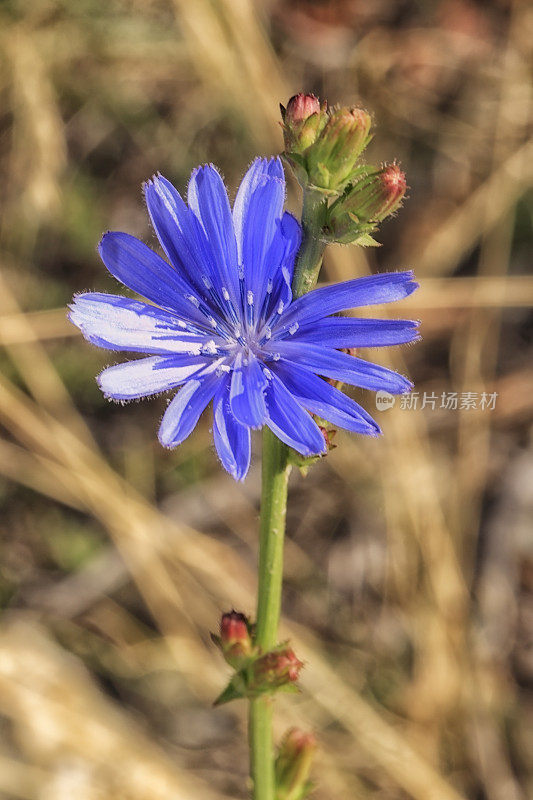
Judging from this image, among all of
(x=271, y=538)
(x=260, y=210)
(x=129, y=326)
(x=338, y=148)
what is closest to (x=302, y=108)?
(x=338, y=148)

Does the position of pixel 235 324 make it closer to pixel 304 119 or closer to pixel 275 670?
pixel 304 119

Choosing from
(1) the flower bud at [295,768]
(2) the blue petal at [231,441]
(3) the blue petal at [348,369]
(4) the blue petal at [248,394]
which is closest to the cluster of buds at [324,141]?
(3) the blue petal at [348,369]

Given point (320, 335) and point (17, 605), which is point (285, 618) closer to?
point (17, 605)

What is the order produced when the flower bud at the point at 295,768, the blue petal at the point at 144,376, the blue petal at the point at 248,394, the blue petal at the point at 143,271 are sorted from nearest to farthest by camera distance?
the blue petal at the point at 248,394
the blue petal at the point at 144,376
the blue petal at the point at 143,271
the flower bud at the point at 295,768

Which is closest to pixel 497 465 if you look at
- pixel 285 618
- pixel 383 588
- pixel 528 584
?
pixel 528 584

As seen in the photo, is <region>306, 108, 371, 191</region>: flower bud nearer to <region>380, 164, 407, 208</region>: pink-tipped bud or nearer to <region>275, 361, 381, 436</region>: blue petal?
<region>380, 164, 407, 208</region>: pink-tipped bud

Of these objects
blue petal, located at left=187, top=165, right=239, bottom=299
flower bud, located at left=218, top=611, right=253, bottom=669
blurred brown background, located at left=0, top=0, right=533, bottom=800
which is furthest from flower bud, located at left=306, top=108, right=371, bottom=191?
blurred brown background, located at left=0, top=0, right=533, bottom=800

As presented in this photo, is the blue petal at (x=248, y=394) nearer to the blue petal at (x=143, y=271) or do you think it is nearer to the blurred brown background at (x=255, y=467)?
the blue petal at (x=143, y=271)
